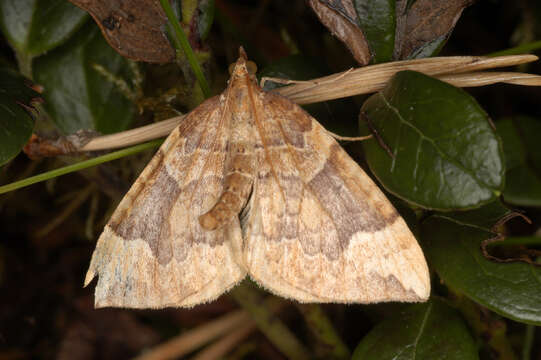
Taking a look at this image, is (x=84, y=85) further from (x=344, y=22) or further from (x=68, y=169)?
(x=344, y=22)

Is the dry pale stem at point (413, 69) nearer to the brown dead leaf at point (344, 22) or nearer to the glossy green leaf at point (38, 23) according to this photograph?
the brown dead leaf at point (344, 22)

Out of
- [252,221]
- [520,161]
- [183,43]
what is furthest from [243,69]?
[520,161]

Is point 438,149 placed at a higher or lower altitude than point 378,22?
lower

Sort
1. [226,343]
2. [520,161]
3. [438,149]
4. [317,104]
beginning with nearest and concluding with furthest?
[438,149]
[317,104]
[520,161]
[226,343]

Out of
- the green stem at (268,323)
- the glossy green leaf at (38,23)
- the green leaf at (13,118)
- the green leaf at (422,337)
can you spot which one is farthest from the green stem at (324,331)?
the glossy green leaf at (38,23)

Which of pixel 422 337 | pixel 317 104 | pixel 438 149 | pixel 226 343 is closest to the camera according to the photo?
pixel 438 149

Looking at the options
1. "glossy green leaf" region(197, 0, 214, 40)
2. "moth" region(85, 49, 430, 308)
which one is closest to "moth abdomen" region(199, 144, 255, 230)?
"moth" region(85, 49, 430, 308)

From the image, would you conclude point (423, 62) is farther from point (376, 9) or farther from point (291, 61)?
point (291, 61)

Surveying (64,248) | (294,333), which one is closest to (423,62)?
(294,333)

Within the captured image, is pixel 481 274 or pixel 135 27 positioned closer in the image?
pixel 481 274
